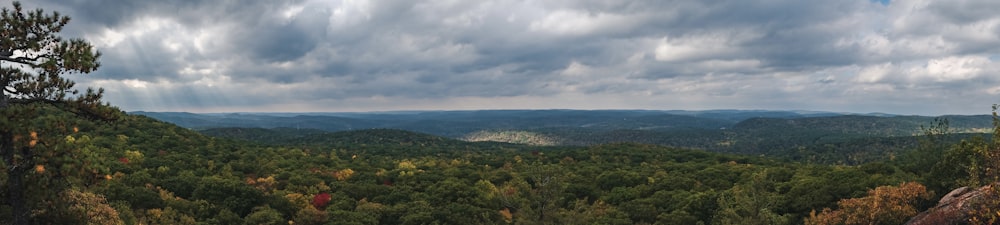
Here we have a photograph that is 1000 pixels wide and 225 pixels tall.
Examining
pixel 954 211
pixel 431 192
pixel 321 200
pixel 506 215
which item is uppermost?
pixel 954 211

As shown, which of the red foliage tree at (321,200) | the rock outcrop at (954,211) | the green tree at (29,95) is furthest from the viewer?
the red foliage tree at (321,200)

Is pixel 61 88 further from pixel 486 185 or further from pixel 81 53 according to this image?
pixel 486 185

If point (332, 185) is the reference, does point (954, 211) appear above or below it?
above

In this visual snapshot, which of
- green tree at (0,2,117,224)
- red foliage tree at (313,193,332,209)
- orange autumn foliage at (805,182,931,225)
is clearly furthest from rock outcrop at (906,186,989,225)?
red foliage tree at (313,193,332,209)

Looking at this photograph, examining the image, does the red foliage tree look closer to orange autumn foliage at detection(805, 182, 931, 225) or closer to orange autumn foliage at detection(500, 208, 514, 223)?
orange autumn foliage at detection(500, 208, 514, 223)

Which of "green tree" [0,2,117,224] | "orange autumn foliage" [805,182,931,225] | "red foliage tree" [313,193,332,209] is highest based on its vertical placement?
"green tree" [0,2,117,224]

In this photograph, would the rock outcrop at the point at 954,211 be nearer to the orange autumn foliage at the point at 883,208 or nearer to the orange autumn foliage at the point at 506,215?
the orange autumn foliage at the point at 883,208

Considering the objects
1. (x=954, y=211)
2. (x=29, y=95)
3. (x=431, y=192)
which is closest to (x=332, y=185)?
(x=431, y=192)

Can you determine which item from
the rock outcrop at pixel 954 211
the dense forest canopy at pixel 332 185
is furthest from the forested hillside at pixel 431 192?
the rock outcrop at pixel 954 211

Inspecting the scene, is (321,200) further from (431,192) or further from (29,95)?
(29,95)

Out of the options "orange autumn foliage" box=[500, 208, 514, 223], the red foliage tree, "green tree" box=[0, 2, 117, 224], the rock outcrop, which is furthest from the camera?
the red foliage tree

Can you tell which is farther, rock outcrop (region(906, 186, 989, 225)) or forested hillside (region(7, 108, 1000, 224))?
forested hillside (region(7, 108, 1000, 224))

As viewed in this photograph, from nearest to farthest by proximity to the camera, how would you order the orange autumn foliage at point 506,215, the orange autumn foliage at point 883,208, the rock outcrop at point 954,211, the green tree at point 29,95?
the green tree at point 29,95 → the rock outcrop at point 954,211 → the orange autumn foliage at point 883,208 → the orange autumn foliage at point 506,215

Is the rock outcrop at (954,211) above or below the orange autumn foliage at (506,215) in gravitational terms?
above
